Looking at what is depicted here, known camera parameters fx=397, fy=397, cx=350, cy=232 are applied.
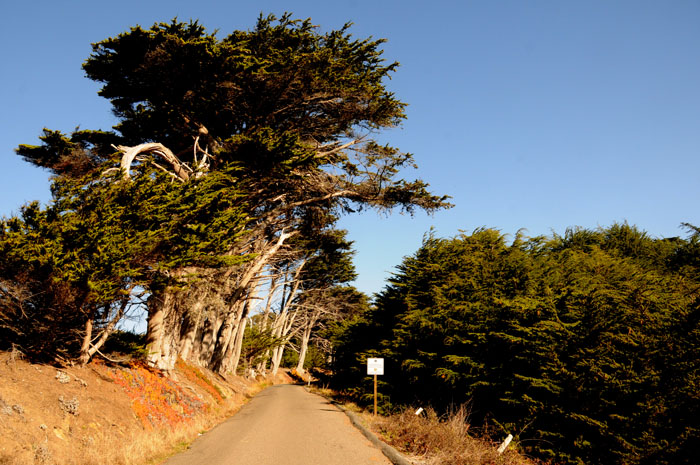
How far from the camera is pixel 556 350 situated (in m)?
9.23

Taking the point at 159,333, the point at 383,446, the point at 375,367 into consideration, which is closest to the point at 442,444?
the point at 383,446

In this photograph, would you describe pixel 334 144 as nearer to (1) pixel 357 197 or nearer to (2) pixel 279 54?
(1) pixel 357 197

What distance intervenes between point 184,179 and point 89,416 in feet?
26.0

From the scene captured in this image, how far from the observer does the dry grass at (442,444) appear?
23.9 ft

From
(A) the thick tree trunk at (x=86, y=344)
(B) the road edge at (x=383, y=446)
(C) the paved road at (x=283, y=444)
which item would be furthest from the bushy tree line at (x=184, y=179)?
(B) the road edge at (x=383, y=446)

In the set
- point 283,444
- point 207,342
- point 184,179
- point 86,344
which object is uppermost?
point 184,179

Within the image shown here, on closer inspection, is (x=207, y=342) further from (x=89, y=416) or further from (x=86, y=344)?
(x=89, y=416)

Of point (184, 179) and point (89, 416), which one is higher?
point (184, 179)

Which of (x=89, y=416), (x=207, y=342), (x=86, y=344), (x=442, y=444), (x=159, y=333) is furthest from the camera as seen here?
(x=207, y=342)

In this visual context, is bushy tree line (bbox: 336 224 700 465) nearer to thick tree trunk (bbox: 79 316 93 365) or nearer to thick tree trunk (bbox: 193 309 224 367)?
thick tree trunk (bbox: 79 316 93 365)

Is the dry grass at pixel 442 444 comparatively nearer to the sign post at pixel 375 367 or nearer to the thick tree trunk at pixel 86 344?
the sign post at pixel 375 367

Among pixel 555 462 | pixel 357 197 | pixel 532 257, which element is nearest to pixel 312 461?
pixel 555 462

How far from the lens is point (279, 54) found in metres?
13.9

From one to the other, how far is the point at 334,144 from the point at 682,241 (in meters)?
19.3
